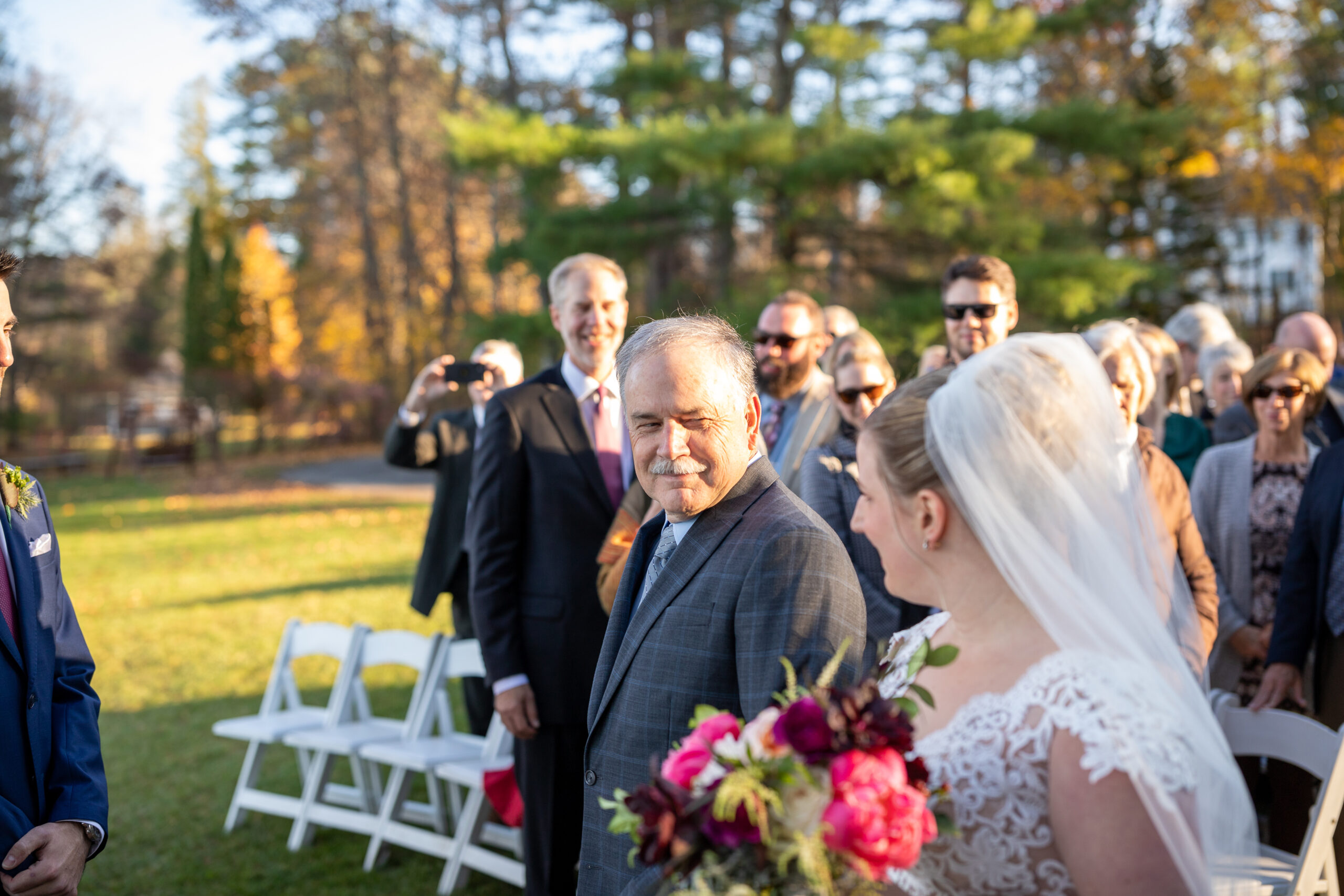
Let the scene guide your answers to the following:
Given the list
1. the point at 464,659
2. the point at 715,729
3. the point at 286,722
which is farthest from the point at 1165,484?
the point at 286,722

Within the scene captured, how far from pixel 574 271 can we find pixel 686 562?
84.8 inches

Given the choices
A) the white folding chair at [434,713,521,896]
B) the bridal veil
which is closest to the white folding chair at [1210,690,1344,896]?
the bridal veil

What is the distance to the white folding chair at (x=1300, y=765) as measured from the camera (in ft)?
9.95

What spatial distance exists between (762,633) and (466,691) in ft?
14.0

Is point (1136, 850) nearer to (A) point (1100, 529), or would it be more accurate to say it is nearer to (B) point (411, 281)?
(A) point (1100, 529)

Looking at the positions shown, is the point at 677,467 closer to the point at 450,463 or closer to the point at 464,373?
the point at 464,373

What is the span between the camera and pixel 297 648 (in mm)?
6016

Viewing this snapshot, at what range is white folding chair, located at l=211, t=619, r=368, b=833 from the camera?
5594mm

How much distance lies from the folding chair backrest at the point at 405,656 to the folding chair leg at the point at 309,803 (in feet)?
1.29

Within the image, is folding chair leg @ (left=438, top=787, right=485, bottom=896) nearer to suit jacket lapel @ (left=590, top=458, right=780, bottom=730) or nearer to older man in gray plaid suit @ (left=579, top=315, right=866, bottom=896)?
older man in gray plaid suit @ (left=579, top=315, right=866, bottom=896)

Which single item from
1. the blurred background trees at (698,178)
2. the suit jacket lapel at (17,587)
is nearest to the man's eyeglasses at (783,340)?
the suit jacket lapel at (17,587)

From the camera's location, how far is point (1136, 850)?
1.55 m

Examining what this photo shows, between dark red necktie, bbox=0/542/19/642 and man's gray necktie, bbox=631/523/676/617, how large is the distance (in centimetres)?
158

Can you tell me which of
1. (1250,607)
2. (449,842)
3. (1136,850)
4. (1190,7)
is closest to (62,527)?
(449,842)
